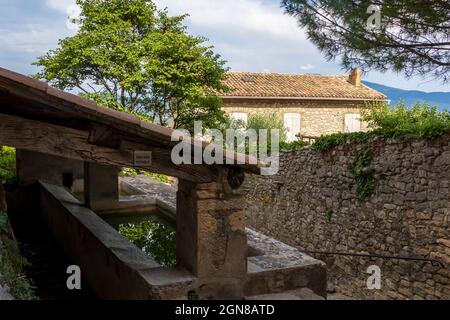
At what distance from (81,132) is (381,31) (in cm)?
491

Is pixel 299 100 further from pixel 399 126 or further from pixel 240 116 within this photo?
pixel 399 126

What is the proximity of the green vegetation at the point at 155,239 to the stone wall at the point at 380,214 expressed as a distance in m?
3.82

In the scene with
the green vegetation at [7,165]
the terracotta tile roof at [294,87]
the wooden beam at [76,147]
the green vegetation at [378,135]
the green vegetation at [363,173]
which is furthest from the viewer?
the terracotta tile roof at [294,87]

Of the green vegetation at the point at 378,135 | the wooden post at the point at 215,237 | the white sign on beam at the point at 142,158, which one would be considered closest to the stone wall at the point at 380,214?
the green vegetation at the point at 378,135

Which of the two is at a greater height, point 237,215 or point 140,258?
point 237,215

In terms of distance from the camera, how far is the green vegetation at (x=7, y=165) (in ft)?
26.4

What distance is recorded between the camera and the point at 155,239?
5.77 metres

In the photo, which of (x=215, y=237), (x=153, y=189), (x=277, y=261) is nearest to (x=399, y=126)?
(x=277, y=261)

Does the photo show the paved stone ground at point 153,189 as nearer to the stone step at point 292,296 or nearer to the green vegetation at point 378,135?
the stone step at point 292,296

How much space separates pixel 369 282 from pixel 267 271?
465cm

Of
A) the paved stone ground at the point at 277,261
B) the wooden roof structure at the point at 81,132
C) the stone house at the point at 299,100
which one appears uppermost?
the stone house at the point at 299,100

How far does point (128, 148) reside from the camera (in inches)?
136
